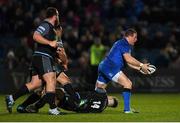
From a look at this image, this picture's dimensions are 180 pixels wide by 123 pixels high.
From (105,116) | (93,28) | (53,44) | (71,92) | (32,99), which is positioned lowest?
(105,116)

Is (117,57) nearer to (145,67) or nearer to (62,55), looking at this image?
(145,67)

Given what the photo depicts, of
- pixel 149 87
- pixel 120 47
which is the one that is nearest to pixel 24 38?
pixel 149 87

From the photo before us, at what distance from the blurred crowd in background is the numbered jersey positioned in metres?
9.14

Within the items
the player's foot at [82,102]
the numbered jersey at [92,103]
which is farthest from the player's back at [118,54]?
the player's foot at [82,102]

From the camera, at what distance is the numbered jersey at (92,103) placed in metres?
14.0

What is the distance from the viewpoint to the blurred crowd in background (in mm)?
23975

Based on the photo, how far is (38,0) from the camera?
2622cm

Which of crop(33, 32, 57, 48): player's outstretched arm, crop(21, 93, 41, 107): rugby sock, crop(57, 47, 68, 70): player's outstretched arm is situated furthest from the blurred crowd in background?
crop(33, 32, 57, 48): player's outstretched arm

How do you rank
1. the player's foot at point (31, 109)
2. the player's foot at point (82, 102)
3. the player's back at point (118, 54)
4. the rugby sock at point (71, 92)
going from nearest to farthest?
1. the rugby sock at point (71, 92)
2. the player's foot at point (82, 102)
3. the player's foot at point (31, 109)
4. the player's back at point (118, 54)

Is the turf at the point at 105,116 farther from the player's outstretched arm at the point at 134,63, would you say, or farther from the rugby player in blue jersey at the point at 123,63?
the player's outstretched arm at the point at 134,63

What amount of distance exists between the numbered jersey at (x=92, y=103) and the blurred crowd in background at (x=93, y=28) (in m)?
9.14

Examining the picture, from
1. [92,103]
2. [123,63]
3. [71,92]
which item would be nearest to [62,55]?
[71,92]

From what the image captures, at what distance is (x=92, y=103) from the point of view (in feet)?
46.3

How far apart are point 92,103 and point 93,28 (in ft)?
37.3
